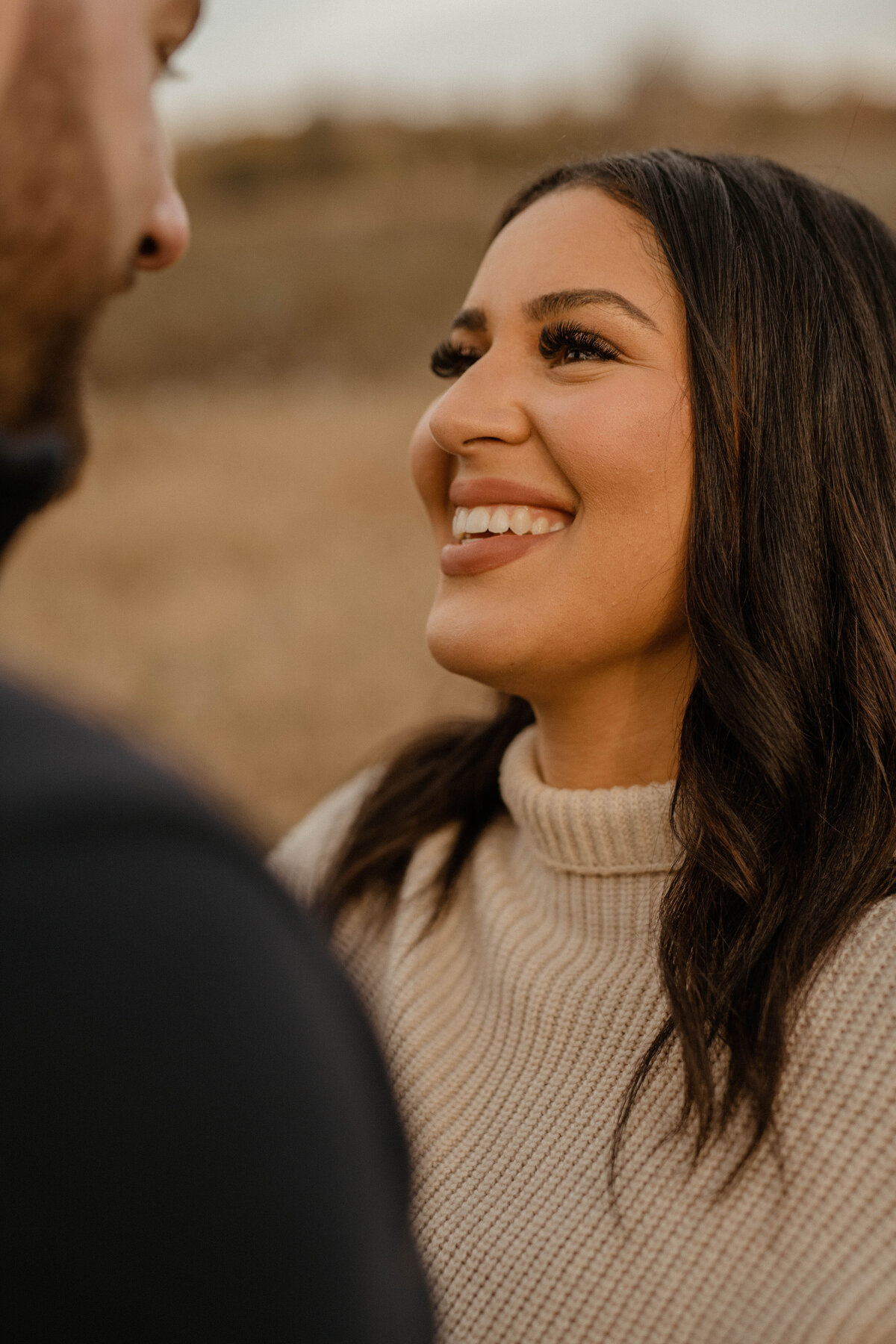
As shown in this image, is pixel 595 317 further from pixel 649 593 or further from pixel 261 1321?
pixel 261 1321

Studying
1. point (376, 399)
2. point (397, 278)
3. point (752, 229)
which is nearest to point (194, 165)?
point (397, 278)

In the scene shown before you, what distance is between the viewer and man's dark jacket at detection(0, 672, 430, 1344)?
61 centimetres

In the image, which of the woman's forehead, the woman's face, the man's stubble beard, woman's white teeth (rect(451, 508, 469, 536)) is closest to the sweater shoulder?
the woman's face

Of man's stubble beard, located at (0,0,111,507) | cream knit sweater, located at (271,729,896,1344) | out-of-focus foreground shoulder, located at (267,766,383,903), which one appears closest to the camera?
man's stubble beard, located at (0,0,111,507)

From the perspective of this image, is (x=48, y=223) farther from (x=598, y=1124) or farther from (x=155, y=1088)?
(x=598, y=1124)

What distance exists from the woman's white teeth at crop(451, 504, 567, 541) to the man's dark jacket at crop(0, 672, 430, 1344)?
3.64ft

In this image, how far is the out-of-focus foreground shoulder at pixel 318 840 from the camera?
2.26m

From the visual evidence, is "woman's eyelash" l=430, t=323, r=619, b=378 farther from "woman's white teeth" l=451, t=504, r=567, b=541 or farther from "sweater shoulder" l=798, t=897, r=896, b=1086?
"sweater shoulder" l=798, t=897, r=896, b=1086

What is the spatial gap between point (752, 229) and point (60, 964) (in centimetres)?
155

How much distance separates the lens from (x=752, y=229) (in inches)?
66.6

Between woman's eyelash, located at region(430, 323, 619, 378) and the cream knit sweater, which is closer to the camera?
the cream knit sweater

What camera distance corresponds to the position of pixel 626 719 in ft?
5.93

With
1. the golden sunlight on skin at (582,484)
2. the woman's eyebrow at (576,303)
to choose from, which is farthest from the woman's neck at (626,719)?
the woman's eyebrow at (576,303)

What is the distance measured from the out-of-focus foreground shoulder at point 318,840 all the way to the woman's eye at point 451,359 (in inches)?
34.2
